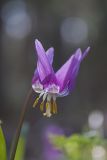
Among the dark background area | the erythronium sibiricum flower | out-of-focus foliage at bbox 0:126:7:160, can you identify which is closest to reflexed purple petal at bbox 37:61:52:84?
the erythronium sibiricum flower

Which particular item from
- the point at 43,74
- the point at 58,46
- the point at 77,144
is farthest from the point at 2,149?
the point at 58,46

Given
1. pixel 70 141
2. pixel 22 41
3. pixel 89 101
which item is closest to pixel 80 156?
pixel 70 141

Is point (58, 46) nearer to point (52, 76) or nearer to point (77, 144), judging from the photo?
point (77, 144)

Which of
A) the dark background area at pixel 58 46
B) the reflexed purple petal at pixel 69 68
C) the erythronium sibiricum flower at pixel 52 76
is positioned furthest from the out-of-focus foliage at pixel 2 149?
the dark background area at pixel 58 46

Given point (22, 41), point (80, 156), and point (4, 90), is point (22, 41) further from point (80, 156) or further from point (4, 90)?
point (80, 156)

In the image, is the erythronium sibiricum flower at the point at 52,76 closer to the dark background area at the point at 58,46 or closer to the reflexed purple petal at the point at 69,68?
the reflexed purple petal at the point at 69,68

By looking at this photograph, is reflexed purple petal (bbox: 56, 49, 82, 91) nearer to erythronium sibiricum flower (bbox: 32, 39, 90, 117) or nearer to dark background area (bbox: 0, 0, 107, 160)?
erythronium sibiricum flower (bbox: 32, 39, 90, 117)
